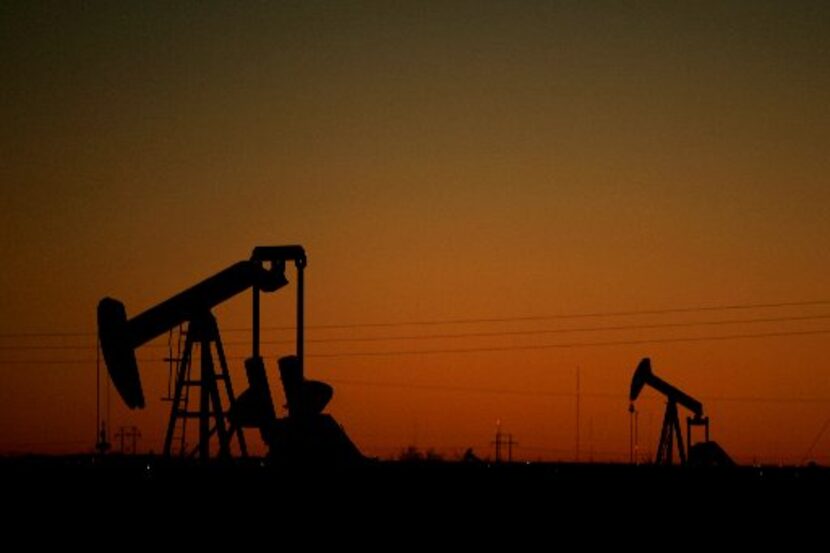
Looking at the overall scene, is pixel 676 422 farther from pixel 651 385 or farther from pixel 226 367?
pixel 226 367

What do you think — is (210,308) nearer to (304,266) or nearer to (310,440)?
(304,266)

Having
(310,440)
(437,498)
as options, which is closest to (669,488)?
(437,498)

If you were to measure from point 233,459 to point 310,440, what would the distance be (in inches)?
126

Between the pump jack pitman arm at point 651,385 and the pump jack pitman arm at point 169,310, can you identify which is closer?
the pump jack pitman arm at point 169,310

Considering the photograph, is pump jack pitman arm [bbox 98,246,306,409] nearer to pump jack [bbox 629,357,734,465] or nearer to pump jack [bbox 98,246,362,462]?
pump jack [bbox 98,246,362,462]

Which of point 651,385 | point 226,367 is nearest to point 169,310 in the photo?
point 226,367

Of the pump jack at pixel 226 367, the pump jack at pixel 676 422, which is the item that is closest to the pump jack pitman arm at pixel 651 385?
the pump jack at pixel 676 422

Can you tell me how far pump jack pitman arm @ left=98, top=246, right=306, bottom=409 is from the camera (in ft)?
59.0

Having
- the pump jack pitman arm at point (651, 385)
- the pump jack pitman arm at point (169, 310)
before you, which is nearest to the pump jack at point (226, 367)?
the pump jack pitman arm at point (169, 310)

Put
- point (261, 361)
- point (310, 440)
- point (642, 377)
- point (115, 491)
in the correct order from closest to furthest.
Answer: point (115, 491) → point (310, 440) → point (261, 361) → point (642, 377)

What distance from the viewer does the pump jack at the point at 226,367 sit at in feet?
56.6

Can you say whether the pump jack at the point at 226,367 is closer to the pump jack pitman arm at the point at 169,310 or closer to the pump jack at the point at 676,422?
the pump jack pitman arm at the point at 169,310

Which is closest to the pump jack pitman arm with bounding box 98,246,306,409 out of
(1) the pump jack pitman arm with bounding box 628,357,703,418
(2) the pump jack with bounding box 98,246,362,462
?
(2) the pump jack with bounding box 98,246,362,462

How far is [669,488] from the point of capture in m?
14.9
